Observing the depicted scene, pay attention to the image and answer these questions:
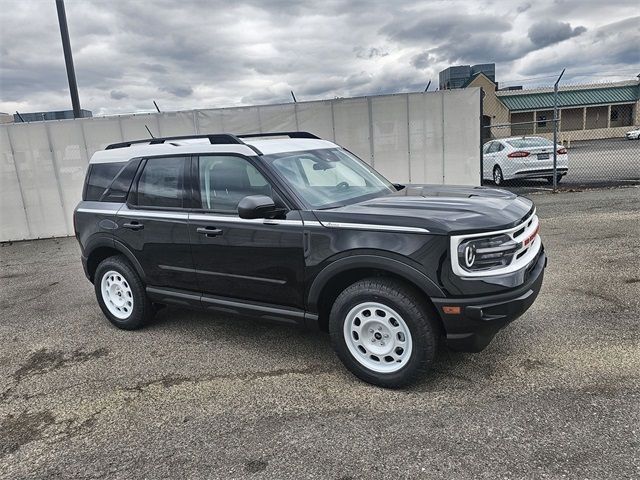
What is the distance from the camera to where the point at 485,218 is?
3.29 m

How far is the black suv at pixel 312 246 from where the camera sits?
325 centimetres

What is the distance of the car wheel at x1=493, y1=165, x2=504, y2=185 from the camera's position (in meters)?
13.5

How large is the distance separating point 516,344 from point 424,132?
8.30 metres

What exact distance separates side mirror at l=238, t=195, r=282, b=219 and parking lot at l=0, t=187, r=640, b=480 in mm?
1254

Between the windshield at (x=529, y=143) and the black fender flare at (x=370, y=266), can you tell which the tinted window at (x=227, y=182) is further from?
the windshield at (x=529, y=143)

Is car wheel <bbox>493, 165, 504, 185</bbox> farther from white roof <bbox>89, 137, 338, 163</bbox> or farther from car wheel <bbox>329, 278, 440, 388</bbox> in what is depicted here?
car wheel <bbox>329, 278, 440, 388</bbox>

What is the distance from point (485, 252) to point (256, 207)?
1609 millimetres

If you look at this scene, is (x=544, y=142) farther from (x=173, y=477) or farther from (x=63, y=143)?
(x=173, y=477)

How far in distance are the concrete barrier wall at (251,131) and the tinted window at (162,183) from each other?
7.00 meters

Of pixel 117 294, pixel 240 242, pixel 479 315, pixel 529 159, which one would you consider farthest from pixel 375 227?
pixel 529 159

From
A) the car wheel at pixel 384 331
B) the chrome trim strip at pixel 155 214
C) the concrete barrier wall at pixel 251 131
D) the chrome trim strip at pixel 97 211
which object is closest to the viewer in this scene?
the car wheel at pixel 384 331

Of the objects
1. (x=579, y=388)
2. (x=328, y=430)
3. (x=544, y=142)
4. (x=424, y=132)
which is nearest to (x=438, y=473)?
(x=328, y=430)

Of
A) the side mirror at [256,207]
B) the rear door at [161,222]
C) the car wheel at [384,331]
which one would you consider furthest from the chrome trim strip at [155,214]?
the car wheel at [384,331]

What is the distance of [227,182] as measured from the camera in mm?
4238
